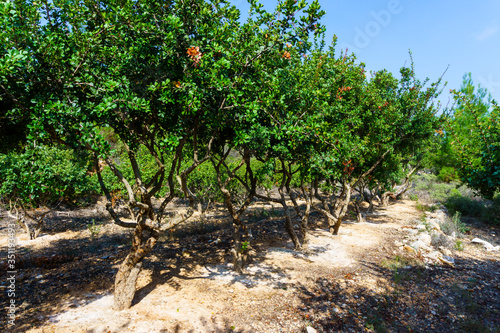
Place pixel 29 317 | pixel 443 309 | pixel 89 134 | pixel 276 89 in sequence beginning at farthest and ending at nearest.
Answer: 1. pixel 443 309
2. pixel 276 89
3. pixel 29 317
4. pixel 89 134

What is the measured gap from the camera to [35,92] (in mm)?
4840

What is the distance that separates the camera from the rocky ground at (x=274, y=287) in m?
5.41

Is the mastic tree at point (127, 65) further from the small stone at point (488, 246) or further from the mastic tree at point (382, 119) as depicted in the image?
the small stone at point (488, 246)

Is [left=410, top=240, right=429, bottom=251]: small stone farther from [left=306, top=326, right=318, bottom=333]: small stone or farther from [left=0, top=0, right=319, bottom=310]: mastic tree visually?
[left=0, top=0, right=319, bottom=310]: mastic tree

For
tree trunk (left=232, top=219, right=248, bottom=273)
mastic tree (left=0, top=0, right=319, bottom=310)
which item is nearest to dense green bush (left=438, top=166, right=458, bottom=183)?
tree trunk (left=232, top=219, right=248, bottom=273)

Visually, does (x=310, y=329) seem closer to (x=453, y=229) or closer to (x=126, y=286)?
(x=126, y=286)

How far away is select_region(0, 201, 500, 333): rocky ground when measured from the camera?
541 cm

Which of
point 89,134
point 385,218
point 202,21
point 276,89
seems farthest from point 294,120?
point 385,218

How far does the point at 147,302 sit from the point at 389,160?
490 inches

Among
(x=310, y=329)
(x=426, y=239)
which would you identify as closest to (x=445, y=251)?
(x=426, y=239)

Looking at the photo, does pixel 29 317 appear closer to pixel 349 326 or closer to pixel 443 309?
pixel 349 326

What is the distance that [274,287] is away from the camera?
6965 millimetres

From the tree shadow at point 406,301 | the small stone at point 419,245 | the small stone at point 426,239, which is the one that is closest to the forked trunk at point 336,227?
the small stone at point 419,245

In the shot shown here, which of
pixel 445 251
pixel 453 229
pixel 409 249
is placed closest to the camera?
pixel 445 251
